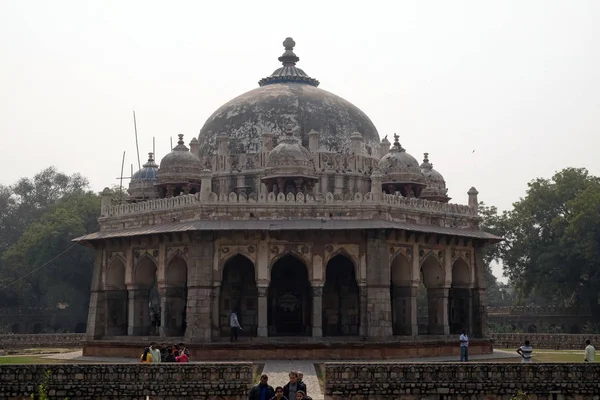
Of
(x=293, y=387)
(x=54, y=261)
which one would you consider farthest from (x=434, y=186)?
(x=54, y=261)

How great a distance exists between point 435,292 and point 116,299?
10806 mm

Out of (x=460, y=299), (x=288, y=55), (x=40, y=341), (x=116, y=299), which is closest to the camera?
(x=116, y=299)

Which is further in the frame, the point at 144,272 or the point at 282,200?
the point at 144,272

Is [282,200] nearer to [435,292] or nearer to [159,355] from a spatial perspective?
[435,292]

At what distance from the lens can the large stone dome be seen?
31.4 m

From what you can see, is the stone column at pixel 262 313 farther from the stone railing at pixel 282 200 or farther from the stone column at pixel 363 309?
the stone column at pixel 363 309

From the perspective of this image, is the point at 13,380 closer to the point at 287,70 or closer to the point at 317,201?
the point at 317,201

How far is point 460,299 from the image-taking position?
30828 millimetres

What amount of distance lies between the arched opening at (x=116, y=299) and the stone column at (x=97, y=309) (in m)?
0.18

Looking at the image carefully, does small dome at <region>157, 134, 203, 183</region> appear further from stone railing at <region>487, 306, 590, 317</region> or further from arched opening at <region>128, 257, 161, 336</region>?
stone railing at <region>487, 306, 590, 317</region>

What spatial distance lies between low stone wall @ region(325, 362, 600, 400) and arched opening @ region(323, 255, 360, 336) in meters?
11.3

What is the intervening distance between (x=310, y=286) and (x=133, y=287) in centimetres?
586

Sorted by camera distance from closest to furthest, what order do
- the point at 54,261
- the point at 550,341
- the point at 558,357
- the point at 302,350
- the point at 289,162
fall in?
the point at 302,350, the point at 558,357, the point at 289,162, the point at 550,341, the point at 54,261

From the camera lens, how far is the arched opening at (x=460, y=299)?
30.3 metres
